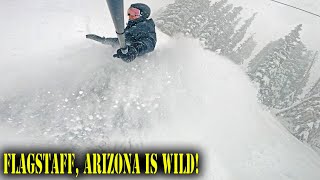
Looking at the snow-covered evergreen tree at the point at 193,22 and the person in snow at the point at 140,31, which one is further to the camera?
the snow-covered evergreen tree at the point at 193,22

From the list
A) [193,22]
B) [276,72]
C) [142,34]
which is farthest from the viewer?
[276,72]

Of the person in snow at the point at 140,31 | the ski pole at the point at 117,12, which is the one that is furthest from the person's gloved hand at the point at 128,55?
the ski pole at the point at 117,12

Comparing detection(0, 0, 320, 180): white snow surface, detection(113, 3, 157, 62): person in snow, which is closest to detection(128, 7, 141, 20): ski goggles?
detection(113, 3, 157, 62): person in snow

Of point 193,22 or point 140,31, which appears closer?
point 140,31

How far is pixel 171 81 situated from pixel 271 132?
3389 mm

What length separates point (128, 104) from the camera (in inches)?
310

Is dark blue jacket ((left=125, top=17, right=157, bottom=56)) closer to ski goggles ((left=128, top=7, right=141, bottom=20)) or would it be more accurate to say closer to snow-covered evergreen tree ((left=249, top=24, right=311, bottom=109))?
ski goggles ((left=128, top=7, right=141, bottom=20))

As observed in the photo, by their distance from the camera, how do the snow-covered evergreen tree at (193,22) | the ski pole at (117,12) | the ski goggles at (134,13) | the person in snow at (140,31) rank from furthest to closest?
the snow-covered evergreen tree at (193,22)
the ski goggles at (134,13)
the person in snow at (140,31)
the ski pole at (117,12)

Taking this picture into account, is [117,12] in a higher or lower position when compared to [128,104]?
higher

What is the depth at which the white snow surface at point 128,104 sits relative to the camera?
6961 millimetres

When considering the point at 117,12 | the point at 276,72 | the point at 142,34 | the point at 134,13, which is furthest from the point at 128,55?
the point at 276,72

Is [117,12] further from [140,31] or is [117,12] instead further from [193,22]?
[193,22]

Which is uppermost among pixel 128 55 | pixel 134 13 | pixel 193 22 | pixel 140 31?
pixel 193 22

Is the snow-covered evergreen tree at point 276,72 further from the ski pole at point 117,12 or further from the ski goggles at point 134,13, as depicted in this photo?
the ski pole at point 117,12
